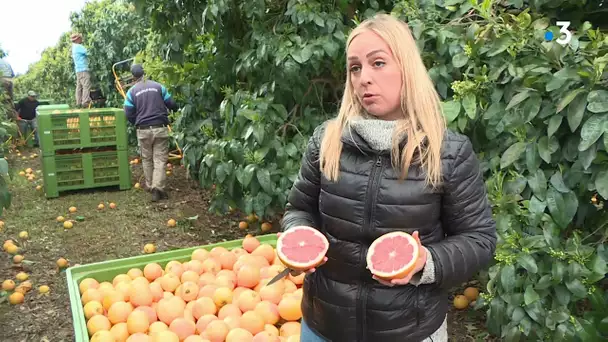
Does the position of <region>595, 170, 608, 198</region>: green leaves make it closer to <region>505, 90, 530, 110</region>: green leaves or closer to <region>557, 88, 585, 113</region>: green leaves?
<region>557, 88, 585, 113</region>: green leaves

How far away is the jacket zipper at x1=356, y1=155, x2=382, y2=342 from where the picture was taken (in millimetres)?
1550

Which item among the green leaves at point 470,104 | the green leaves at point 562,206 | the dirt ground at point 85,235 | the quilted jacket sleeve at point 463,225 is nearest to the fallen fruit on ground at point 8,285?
the dirt ground at point 85,235

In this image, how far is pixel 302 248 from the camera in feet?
5.27

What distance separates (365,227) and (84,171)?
20.2 feet

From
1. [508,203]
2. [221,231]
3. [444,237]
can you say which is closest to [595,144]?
[508,203]

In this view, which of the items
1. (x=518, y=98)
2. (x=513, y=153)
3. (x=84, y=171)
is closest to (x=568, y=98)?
(x=518, y=98)

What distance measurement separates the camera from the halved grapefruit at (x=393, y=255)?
1.40m

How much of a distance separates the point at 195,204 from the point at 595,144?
4974mm

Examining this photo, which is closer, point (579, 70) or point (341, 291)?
point (341, 291)

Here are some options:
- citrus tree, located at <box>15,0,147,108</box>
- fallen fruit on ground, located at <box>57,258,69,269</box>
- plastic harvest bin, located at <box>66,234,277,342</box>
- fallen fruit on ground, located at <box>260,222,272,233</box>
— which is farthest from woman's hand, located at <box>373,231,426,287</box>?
citrus tree, located at <box>15,0,147,108</box>

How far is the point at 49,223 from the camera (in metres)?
5.84

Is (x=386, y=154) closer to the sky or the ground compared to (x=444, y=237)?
closer to the sky

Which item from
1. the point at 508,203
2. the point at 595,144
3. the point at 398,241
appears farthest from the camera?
the point at 508,203

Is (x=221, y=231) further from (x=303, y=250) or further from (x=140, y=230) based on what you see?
(x=303, y=250)
